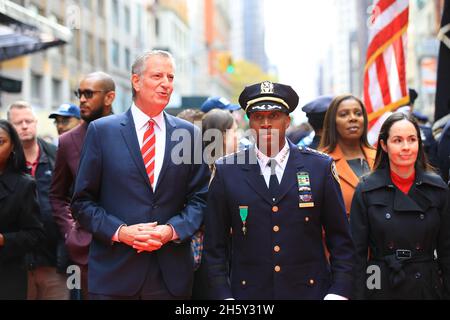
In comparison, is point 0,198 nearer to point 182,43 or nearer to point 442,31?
point 442,31

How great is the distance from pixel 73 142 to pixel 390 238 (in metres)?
2.71

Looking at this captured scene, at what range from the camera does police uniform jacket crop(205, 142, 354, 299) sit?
171 inches

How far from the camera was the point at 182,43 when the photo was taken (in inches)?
3027

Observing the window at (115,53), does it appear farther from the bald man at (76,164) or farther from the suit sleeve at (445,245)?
the suit sleeve at (445,245)

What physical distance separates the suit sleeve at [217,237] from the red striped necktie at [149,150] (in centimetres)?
40

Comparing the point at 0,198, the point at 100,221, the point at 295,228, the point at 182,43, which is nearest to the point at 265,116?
the point at 295,228

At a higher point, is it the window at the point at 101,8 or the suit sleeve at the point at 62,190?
the window at the point at 101,8

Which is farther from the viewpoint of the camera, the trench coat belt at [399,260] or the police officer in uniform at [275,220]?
the trench coat belt at [399,260]

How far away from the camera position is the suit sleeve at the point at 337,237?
429cm

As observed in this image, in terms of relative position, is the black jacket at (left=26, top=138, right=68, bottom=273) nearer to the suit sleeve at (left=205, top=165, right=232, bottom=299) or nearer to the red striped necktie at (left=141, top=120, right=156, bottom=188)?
the red striped necktie at (left=141, top=120, right=156, bottom=188)

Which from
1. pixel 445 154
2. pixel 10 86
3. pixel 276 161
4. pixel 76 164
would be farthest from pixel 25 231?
pixel 10 86

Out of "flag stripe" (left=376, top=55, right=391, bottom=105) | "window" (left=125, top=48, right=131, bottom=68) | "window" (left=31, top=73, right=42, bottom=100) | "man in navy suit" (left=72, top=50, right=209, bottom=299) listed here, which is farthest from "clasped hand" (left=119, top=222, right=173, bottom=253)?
"window" (left=125, top=48, right=131, bottom=68)

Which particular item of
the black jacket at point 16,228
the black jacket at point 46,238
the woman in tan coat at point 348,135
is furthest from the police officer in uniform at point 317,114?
the black jacket at point 16,228

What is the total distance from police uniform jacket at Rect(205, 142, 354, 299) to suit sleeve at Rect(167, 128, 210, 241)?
11 centimetres
